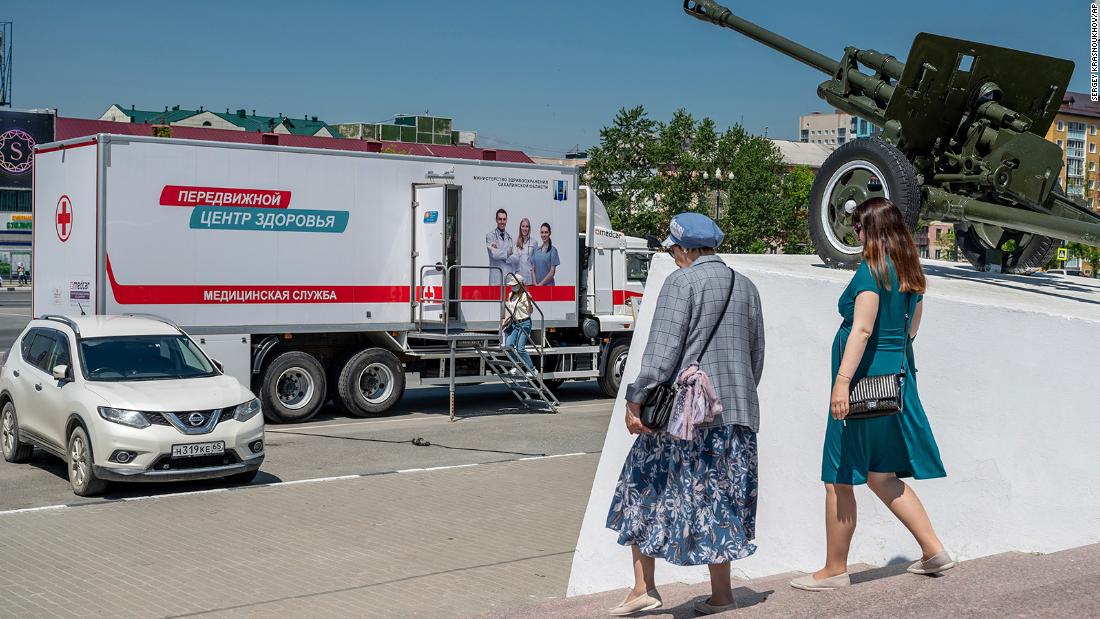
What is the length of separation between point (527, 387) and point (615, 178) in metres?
31.5

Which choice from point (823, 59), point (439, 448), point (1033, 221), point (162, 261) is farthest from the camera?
point (162, 261)

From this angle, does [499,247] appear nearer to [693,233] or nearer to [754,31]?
[754,31]

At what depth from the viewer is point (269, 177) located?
49.1ft

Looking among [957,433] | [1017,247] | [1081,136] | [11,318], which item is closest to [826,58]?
[1017,247]

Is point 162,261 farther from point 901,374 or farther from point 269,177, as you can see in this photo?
point 901,374

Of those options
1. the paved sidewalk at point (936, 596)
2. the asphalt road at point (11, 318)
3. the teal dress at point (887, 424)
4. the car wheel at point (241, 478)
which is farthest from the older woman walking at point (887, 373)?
the asphalt road at point (11, 318)

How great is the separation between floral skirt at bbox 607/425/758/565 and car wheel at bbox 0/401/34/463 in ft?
28.7

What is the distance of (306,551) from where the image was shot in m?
8.20

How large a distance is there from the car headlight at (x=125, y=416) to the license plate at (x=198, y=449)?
34 centimetres

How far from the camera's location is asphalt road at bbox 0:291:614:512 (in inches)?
422

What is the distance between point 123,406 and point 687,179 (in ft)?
129

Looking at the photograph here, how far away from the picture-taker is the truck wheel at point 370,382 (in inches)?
618

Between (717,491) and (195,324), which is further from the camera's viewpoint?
(195,324)

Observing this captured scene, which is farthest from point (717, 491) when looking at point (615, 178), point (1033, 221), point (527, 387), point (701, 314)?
point (615, 178)
